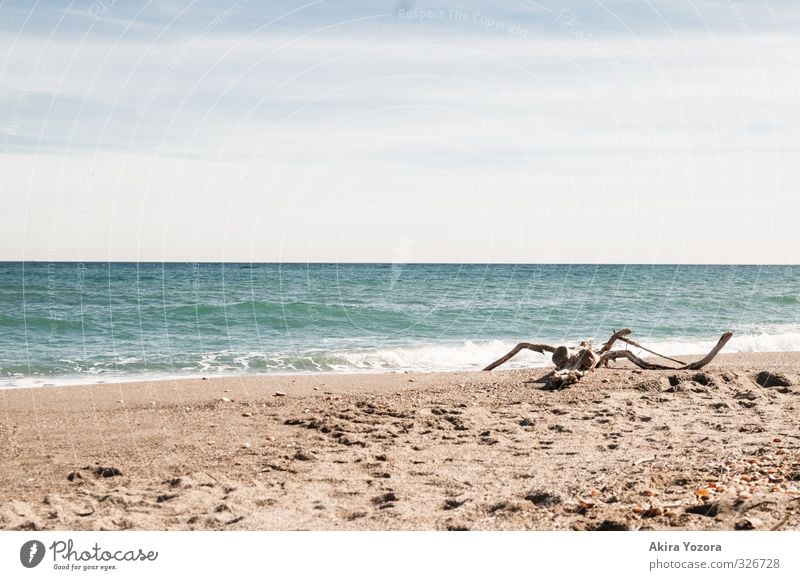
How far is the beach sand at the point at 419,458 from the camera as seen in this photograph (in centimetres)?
519

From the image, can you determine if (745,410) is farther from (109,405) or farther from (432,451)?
(109,405)

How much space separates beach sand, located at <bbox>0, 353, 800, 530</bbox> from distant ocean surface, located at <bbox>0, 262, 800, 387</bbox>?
17.0 ft

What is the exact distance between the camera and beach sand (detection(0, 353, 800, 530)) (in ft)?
17.0

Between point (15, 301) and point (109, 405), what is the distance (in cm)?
2496
